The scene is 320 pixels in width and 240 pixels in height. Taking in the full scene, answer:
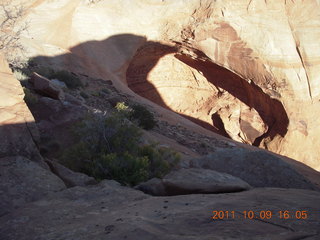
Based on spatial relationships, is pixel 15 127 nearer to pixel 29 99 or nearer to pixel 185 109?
pixel 29 99

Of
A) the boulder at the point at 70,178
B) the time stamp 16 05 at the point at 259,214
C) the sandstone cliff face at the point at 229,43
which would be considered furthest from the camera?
the sandstone cliff face at the point at 229,43

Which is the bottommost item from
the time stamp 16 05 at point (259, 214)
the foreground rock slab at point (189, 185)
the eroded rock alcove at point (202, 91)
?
the eroded rock alcove at point (202, 91)

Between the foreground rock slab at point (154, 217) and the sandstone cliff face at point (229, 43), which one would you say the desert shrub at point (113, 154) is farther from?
the sandstone cliff face at point (229, 43)

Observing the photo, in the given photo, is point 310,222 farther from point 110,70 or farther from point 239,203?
point 110,70

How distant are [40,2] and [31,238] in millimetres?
17165

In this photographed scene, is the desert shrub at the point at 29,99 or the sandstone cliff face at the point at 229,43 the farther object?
the sandstone cliff face at the point at 229,43

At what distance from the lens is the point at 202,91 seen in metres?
22.0

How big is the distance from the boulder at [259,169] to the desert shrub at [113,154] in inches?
37.4

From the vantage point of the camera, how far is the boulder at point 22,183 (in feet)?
12.2

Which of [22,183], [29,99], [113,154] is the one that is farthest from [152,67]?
[22,183]

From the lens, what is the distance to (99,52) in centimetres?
1716

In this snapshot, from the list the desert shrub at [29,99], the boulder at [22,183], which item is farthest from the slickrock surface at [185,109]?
the desert shrub at [29,99]

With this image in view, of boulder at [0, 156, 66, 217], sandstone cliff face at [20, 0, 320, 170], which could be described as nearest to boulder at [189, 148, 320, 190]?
boulder at [0, 156, 66, 217]

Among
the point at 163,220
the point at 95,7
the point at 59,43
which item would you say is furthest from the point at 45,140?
the point at 95,7
